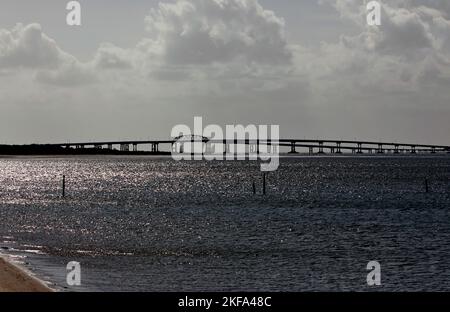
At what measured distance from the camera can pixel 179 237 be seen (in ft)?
163

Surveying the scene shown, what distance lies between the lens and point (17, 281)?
95.3 feet

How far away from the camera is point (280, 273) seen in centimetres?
3528

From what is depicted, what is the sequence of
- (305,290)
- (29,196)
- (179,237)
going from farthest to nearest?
(29,196) < (179,237) < (305,290)

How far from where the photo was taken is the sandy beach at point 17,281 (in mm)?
27450

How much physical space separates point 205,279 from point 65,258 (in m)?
8.92

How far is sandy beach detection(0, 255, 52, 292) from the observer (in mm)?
27450

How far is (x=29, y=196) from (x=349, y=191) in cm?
4003

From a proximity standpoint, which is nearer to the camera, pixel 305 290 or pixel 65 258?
pixel 305 290

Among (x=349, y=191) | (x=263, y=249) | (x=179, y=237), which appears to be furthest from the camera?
(x=349, y=191)
